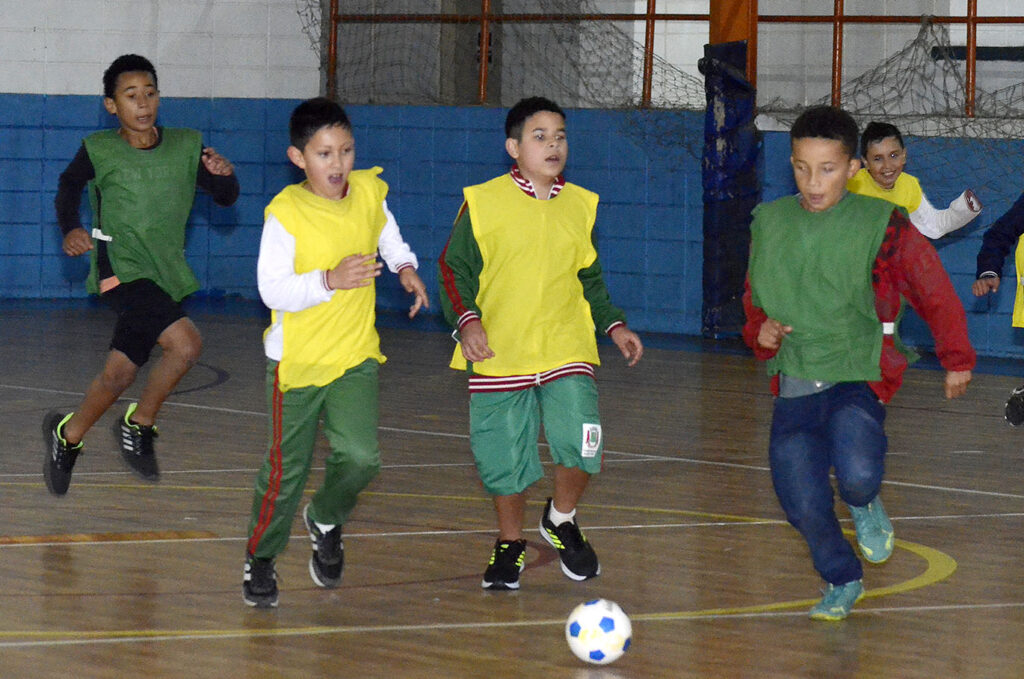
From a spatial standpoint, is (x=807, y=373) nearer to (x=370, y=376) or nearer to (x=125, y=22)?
(x=370, y=376)

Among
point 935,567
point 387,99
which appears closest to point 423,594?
point 935,567

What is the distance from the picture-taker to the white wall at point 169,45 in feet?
42.1

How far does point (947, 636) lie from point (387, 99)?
9627 mm

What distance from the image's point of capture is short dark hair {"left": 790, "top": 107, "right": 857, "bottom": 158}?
4137 mm

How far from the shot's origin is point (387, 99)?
13156 mm

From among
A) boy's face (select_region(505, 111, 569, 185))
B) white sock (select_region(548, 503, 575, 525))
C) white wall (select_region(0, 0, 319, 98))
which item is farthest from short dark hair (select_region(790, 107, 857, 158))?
white wall (select_region(0, 0, 319, 98))

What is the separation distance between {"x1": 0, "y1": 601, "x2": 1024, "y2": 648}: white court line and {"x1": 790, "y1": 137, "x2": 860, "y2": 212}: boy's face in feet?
3.62

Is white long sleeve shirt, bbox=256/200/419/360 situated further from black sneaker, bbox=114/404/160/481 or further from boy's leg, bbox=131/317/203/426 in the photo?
black sneaker, bbox=114/404/160/481

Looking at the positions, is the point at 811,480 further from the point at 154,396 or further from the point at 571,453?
the point at 154,396

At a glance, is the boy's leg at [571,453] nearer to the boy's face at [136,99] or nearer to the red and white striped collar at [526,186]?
the red and white striped collar at [526,186]

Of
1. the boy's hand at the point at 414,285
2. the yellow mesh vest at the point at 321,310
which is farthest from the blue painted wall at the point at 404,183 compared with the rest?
the yellow mesh vest at the point at 321,310

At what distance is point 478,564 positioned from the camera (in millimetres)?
4980

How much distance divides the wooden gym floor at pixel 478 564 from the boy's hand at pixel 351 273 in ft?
2.90

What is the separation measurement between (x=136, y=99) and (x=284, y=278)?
6.73ft
